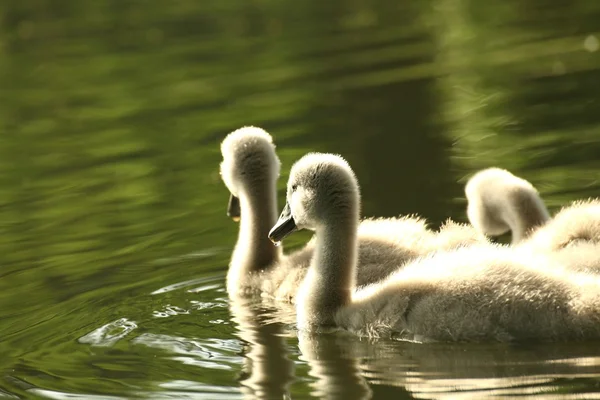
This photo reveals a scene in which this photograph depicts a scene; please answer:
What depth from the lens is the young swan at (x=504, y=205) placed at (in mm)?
9133

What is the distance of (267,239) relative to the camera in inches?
362

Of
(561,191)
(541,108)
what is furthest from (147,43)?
(561,191)

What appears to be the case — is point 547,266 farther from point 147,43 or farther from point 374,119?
point 147,43

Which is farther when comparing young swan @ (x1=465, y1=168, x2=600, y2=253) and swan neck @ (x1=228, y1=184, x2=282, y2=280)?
swan neck @ (x1=228, y1=184, x2=282, y2=280)

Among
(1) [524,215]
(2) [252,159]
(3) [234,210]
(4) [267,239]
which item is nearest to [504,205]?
(1) [524,215]

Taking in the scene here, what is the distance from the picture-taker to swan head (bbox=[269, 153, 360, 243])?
7.65 metres

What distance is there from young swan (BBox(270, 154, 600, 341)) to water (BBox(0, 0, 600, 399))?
4.7 inches

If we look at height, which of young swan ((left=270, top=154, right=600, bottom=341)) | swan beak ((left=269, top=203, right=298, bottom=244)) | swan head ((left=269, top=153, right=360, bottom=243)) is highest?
Answer: swan head ((left=269, top=153, right=360, bottom=243))

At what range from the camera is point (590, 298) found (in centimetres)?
657

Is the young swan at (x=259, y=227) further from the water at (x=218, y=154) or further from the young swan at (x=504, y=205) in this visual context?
the young swan at (x=504, y=205)

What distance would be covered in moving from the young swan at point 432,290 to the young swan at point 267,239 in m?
0.50

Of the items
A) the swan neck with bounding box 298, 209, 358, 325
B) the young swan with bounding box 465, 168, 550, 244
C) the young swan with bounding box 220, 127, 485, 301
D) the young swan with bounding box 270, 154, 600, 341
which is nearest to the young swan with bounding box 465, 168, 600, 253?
the young swan with bounding box 465, 168, 550, 244

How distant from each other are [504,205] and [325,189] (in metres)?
2.05

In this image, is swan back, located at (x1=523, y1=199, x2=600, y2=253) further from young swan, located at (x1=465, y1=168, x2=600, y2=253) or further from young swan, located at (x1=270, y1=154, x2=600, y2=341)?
young swan, located at (x1=270, y1=154, x2=600, y2=341)
